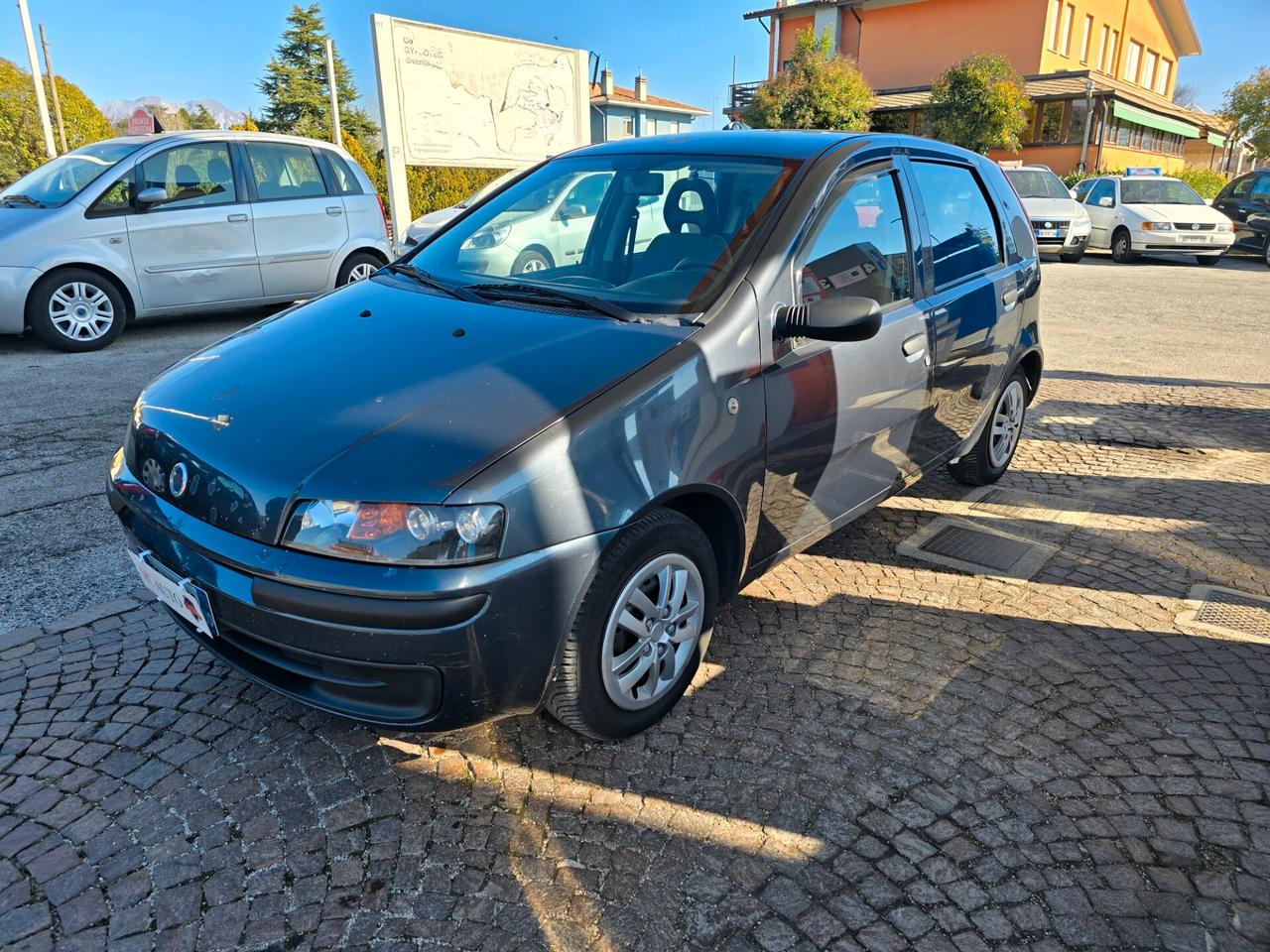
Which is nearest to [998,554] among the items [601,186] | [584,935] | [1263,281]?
[601,186]

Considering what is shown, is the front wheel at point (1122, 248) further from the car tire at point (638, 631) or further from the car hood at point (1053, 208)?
the car tire at point (638, 631)

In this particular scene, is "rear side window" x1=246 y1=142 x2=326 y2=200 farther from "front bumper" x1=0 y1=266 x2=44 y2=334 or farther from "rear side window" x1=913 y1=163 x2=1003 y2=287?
"rear side window" x1=913 y1=163 x2=1003 y2=287

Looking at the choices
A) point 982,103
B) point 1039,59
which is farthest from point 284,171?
point 1039,59

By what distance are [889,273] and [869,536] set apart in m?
1.40

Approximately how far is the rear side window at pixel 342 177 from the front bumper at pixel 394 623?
7.62 m

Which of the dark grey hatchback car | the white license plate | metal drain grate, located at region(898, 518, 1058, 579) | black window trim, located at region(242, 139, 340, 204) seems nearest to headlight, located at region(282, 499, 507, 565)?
the dark grey hatchback car

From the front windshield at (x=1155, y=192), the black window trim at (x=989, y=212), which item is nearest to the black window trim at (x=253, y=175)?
the black window trim at (x=989, y=212)

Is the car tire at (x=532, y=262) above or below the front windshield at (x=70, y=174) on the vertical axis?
below

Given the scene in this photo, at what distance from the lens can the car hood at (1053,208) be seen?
18.0m

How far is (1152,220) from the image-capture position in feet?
59.3

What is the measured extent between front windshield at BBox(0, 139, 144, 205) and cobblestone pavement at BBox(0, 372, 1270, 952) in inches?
237

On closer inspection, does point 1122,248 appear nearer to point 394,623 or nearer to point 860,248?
point 860,248

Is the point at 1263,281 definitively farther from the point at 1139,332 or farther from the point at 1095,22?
the point at 1095,22

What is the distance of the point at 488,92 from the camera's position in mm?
15625
